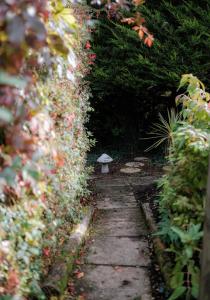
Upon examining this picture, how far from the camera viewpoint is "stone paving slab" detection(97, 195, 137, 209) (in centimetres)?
549

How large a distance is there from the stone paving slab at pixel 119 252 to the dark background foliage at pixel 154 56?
4532mm

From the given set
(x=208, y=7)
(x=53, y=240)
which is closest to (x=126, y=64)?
(x=208, y=7)

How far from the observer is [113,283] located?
3.28 metres

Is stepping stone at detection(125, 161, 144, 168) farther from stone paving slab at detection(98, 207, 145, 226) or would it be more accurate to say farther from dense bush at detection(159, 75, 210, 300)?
dense bush at detection(159, 75, 210, 300)

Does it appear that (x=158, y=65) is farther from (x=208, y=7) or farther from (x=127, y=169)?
(x=127, y=169)

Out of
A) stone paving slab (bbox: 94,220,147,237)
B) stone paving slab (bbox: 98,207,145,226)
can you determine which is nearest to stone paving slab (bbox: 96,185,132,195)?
stone paving slab (bbox: 98,207,145,226)

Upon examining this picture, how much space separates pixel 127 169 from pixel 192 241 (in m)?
5.18

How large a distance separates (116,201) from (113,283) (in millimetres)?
2492

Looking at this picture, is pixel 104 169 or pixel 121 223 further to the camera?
pixel 104 169

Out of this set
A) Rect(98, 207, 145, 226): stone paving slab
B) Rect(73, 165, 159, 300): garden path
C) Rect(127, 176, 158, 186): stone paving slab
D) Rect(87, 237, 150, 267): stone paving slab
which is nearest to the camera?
Rect(73, 165, 159, 300): garden path

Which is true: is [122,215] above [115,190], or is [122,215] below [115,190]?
below

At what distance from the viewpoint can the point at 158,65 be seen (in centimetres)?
797

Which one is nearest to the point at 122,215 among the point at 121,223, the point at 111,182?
the point at 121,223

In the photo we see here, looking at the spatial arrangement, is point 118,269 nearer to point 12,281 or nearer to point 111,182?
point 12,281
